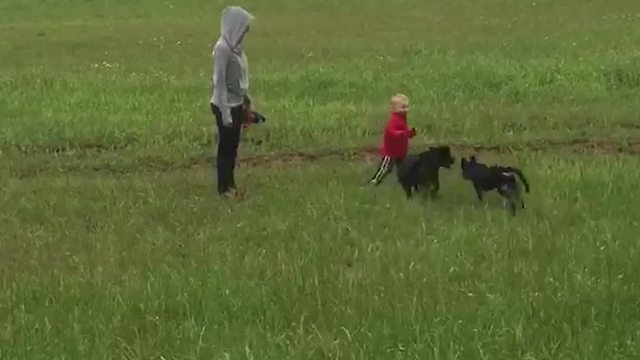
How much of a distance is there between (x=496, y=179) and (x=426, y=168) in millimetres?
754

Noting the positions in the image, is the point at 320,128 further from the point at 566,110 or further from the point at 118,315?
the point at 118,315

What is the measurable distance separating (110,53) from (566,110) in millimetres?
12069

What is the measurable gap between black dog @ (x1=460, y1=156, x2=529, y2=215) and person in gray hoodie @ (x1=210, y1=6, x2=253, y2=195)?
252 centimetres

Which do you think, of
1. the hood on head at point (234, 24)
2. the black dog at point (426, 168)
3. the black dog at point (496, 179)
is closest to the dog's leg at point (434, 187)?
the black dog at point (426, 168)

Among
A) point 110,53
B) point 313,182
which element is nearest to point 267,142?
point 313,182

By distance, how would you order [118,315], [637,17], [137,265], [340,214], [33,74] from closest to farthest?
[118,315], [137,265], [340,214], [33,74], [637,17]

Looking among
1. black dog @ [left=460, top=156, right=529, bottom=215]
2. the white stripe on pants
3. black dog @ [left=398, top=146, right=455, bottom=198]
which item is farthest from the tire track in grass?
black dog @ [left=460, top=156, right=529, bottom=215]

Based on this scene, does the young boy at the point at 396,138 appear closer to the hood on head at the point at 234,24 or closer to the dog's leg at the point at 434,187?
the dog's leg at the point at 434,187

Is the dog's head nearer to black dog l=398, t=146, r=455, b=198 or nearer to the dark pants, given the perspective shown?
black dog l=398, t=146, r=455, b=198

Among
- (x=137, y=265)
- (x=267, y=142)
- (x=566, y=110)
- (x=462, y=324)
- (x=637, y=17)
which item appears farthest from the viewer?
(x=637, y=17)

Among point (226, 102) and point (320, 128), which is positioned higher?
point (226, 102)

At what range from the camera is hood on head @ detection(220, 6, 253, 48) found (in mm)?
10117

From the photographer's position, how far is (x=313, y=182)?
35.3ft

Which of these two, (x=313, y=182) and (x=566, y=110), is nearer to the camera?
(x=313, y=182)
